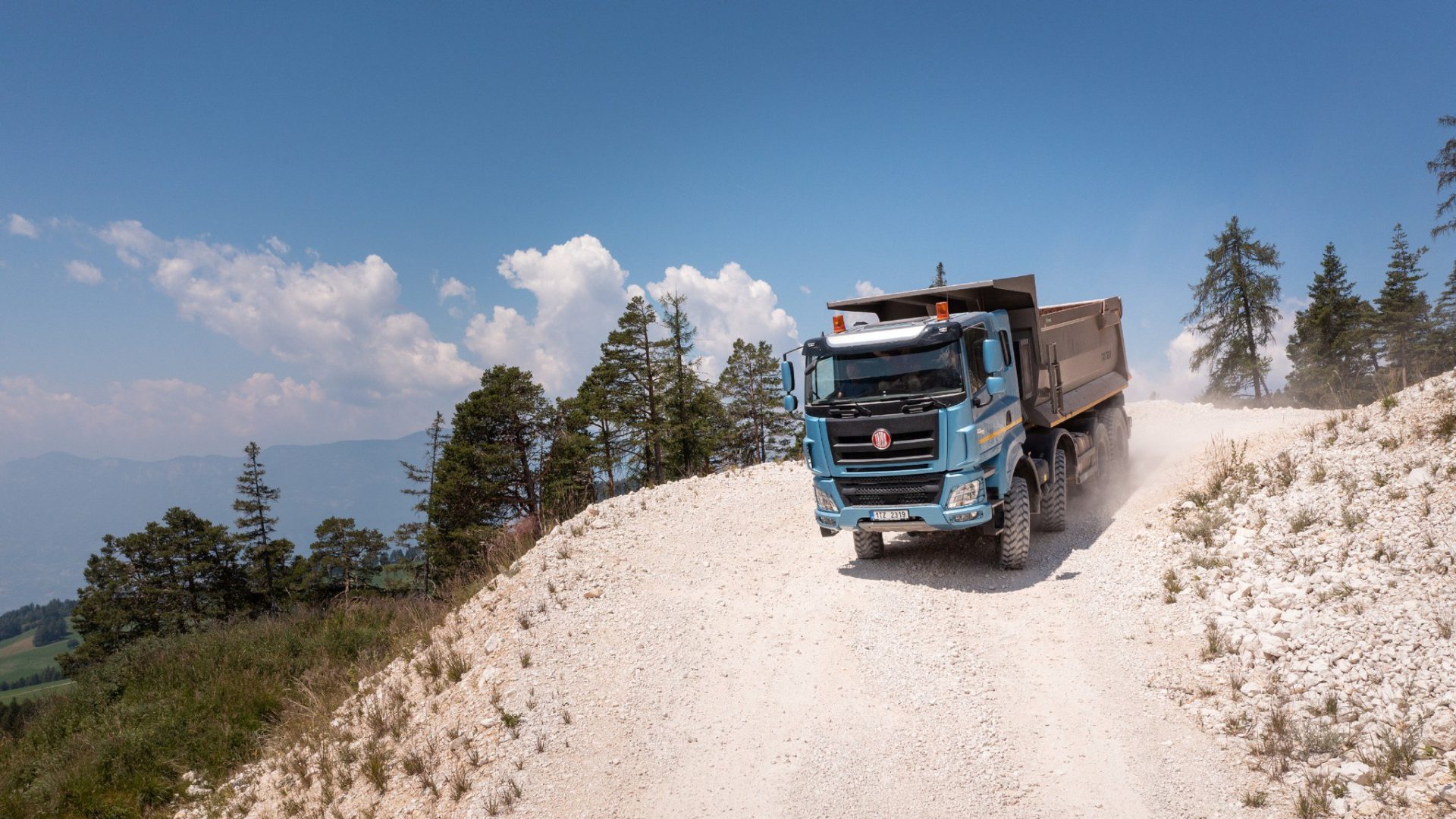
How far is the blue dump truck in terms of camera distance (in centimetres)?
870

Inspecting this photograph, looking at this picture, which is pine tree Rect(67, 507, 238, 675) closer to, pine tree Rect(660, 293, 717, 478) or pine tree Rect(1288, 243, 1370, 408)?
pine tree Rect(660, 293, 717, 478)

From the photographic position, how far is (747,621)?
8.62 meters

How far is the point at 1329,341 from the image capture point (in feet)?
130

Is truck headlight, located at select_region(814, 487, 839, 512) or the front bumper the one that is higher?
truck headlight, located at select_region(814, 487, 839, 512)

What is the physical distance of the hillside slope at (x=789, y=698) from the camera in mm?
5578

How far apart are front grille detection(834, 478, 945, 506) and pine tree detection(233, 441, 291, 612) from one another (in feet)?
158

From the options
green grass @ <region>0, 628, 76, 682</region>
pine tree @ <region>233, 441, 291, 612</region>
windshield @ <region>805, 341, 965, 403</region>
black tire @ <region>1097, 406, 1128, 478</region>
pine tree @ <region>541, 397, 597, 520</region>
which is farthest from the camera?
green grass @ <region>0, 628, 76, 682</region>

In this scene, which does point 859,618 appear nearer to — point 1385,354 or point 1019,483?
point 1019,483

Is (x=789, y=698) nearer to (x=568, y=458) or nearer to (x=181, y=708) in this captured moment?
(x=181, y=708)

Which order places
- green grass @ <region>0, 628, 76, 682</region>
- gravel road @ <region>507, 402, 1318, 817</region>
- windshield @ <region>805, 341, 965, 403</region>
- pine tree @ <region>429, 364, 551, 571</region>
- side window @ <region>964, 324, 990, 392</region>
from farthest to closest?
green grass @ <region>0, 628, 76, 682</region>, pine tree @ <region>429, 364, 551, 571</region>, side window @ <region>964, 324, 990, 392</region>, windshield @ <region>805, 341, 965, 403</region>, gravel road @ <region>507, 402, 1318, 817</region>

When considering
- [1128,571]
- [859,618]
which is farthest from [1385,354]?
[859,618]

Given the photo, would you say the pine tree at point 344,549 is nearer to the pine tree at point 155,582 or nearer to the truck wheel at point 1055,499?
the pine tree at point 155,582

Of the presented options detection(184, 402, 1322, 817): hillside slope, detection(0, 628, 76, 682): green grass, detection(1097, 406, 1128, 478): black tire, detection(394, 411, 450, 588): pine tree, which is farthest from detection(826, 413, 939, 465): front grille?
detection(0, 628, 76, 682): green grass

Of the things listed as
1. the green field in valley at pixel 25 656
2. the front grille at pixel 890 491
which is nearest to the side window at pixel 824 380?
the front grille at pixel 890 491
